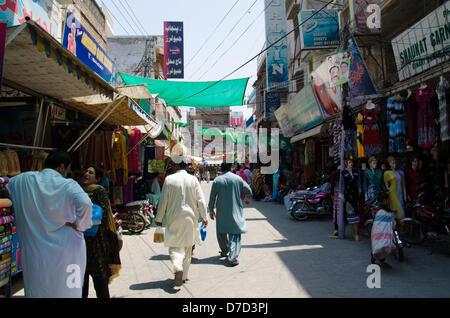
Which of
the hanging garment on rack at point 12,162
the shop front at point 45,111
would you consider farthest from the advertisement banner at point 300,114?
the hanging garment on rack at point 12,162

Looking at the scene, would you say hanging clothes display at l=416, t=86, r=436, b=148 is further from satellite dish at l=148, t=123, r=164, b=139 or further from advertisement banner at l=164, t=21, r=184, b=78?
advertisement banner at l=164, t=21, r=184, b=78

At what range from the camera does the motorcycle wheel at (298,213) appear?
9891 millimetres


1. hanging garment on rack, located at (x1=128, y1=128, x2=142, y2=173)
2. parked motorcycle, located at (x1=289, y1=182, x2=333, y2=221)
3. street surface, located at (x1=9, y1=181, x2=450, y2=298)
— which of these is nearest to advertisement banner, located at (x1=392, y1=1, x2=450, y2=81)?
street surface, located at (x1=9, y1=181, x2=450, y2=298)

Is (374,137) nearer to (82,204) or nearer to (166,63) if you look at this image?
(82,204)

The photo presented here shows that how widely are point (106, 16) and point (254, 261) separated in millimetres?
16758

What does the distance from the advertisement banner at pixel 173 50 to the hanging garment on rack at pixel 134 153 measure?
16.3m

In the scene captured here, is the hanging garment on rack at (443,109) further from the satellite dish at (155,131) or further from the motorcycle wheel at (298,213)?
the satellite dish at (155,131)

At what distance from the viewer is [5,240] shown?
2.74m

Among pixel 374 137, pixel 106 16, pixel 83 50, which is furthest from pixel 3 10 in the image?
pixel 106 16

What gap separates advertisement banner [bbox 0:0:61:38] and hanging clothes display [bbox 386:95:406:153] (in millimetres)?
6899

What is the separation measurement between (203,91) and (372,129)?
5.75m

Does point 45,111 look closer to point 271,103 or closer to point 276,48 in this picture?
point 276,48

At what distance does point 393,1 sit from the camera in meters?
8.23

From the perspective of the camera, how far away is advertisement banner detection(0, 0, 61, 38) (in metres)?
5.50
